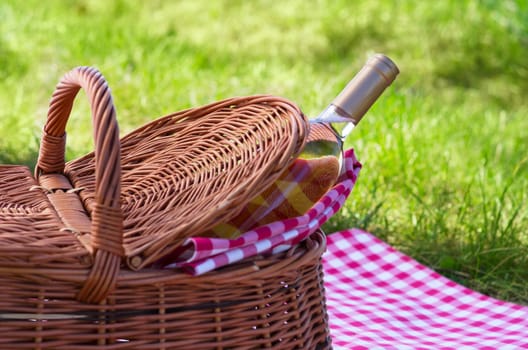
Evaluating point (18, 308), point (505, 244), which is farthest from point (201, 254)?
point (505, 244)

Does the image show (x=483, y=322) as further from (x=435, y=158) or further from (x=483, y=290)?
(x=435, y=158)

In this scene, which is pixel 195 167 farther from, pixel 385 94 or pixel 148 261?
pixel 385 94

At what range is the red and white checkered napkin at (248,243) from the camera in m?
1.06

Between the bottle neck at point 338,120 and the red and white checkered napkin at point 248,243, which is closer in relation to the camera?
the red and white checkered napkin at point 248,243

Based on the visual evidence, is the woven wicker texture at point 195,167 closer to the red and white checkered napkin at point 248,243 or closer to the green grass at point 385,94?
the red and white checkered napkin at point 248,243

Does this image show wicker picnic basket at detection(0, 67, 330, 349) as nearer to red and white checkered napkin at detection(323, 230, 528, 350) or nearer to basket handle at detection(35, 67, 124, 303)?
basket handle at detection(35, 67, 124, 303)

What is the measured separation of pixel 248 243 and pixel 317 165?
0.18 metres

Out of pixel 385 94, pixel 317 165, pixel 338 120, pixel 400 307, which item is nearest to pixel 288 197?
pixel 317 165

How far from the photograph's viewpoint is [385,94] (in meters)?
3.28

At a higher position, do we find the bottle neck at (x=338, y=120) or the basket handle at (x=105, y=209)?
the bottle neck at (x=338, y=120)

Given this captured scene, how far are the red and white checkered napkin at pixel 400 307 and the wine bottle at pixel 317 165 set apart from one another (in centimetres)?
50

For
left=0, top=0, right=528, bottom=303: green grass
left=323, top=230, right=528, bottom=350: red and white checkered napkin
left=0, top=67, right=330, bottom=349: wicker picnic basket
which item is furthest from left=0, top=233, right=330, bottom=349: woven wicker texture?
left=0, top=0, right=528, bottom=303: green grass

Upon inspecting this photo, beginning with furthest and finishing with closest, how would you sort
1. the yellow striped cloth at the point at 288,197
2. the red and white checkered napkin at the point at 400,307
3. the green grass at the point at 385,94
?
the green grass at the point at 385,94
the red and white checkered napkin at the point at 400,307
the yellow striped cloth at the point at 288,197

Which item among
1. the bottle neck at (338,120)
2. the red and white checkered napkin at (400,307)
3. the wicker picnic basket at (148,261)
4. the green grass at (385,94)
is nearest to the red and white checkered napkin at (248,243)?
the wicker picnic basket at (148,261)
